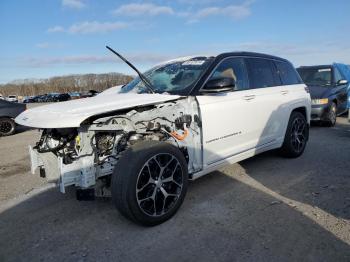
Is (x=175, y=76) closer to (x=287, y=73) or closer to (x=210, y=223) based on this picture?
(x=210, y=223)

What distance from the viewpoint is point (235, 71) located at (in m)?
4.53

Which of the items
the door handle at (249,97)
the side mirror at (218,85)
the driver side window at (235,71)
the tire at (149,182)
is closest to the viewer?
the tire at (149,182)

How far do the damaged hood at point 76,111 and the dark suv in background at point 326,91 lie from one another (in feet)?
21.9

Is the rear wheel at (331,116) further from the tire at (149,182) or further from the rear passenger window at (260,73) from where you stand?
the tire at (149,182)

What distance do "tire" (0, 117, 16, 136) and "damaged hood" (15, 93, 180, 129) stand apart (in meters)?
8.05

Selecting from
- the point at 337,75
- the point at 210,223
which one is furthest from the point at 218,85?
the point at 337,75

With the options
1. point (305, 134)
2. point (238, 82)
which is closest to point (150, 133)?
point (238, 82)

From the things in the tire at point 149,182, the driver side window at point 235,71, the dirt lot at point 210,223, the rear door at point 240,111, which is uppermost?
the driver side window at point 235,71

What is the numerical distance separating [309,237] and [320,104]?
6.79 meters

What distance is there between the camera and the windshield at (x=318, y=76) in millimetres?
9961

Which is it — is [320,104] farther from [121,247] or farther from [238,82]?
[121,247]

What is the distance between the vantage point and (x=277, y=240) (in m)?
3.02

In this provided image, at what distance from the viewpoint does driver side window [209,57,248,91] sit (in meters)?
4.24

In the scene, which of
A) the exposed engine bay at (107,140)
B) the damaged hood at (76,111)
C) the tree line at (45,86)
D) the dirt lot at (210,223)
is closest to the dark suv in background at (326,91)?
the dirt lot at (210,223)
